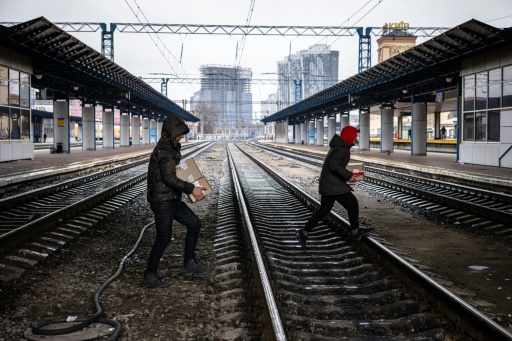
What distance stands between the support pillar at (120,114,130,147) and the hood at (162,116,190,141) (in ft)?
172

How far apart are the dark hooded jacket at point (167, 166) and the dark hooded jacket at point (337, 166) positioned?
2.34 m

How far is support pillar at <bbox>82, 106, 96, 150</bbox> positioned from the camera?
41.7 m

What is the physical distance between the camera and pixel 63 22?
34.2 m

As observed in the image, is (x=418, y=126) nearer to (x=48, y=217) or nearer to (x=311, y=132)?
(x=48, y=217)

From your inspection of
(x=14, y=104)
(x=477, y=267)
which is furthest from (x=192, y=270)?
(x=14, y=104)

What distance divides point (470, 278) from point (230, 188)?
427 inches

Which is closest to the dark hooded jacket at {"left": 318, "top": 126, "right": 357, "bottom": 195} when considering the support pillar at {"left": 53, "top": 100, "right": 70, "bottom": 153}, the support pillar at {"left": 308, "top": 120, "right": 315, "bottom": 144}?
the support pillar at {"left": 53, "top": 100, "right": 70, "bottom": 153}

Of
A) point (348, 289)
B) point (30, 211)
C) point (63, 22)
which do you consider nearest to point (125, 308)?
point (348, 289)

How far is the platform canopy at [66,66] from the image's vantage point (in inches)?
795

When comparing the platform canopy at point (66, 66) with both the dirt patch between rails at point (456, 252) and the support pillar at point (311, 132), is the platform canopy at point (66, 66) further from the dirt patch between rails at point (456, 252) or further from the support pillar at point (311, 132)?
the support pillar at point (311, 132)

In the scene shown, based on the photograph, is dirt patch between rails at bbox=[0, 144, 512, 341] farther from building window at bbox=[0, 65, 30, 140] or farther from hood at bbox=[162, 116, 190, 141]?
building window at bbox=[0, 65, 30, 140]

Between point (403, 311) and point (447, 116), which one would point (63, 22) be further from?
point (447, 116)

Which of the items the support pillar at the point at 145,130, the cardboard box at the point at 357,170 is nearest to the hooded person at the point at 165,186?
the cardboard box at the point at 357,170

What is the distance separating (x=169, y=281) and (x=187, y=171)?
138 cm
